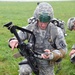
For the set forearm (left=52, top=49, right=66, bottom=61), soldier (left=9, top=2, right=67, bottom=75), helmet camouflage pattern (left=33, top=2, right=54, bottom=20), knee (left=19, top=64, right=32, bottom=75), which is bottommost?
knee (left=19, top=64, right=32, bottom=75)

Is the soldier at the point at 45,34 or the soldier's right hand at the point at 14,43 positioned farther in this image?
the soldier at the point at 45,34

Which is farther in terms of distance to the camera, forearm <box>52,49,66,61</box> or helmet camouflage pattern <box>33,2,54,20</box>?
helmet camouflage pattern <box>33,2,54,20</box>

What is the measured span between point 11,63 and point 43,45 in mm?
2954

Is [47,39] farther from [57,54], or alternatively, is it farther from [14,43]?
[14,43]

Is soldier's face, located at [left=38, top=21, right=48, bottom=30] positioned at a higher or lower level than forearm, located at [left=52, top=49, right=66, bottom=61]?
higher

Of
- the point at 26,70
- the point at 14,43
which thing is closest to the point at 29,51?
the point at 14,43

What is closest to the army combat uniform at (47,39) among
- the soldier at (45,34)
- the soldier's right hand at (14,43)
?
the soldier at (45,34)

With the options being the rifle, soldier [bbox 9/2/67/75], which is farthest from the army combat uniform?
the rifle

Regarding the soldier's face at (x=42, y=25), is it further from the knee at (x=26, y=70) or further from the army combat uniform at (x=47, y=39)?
the knee at (x=26, y=70)

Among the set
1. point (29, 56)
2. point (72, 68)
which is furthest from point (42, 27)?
point (72, 68)

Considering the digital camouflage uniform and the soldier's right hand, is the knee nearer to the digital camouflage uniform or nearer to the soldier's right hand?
the digital camouflage uniform

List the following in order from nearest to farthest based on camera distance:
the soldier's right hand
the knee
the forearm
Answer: the soldier's right hand, the forearm, the knee

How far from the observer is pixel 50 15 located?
4.86 m

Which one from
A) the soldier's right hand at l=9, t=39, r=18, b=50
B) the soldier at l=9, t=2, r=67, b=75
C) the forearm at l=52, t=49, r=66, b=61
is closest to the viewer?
the soldier's right hand at l=9, t=39, r=18, b=50
